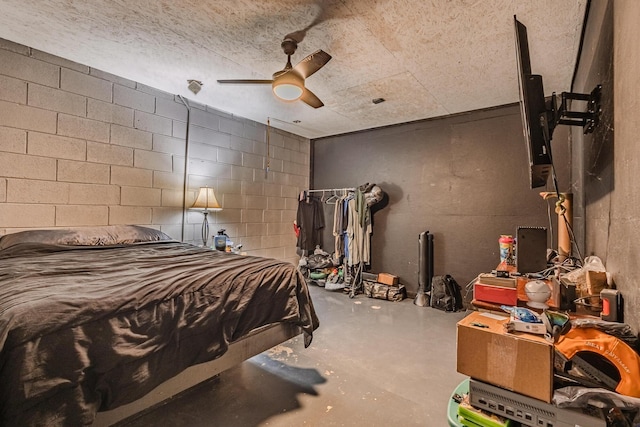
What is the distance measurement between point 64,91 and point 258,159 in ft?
7.82

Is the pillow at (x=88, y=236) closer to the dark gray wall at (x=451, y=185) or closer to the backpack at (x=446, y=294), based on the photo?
the dark gray wall at (x=451, y=185)

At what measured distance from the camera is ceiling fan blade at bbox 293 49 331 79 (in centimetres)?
216

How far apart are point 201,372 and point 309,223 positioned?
362cm

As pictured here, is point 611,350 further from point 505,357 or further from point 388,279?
point 388,279

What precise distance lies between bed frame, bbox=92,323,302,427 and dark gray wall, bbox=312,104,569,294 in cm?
275

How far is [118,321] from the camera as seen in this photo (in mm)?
1317

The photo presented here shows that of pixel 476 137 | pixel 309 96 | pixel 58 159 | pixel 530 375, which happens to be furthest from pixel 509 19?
pixel 58 159

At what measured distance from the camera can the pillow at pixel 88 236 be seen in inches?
95.6

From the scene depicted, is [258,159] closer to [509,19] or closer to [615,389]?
[509,19]

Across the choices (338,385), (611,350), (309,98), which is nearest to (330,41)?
(309,98)

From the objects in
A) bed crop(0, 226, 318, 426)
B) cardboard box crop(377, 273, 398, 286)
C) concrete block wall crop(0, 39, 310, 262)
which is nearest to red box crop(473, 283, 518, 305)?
bed crop(0, 226, 318, 426)

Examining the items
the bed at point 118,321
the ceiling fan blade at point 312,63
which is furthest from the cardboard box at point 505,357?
the ceiling fan blade at point 312,63

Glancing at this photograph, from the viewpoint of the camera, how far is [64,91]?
2.85m

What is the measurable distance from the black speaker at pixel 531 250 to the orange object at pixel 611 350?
1.13 metres
